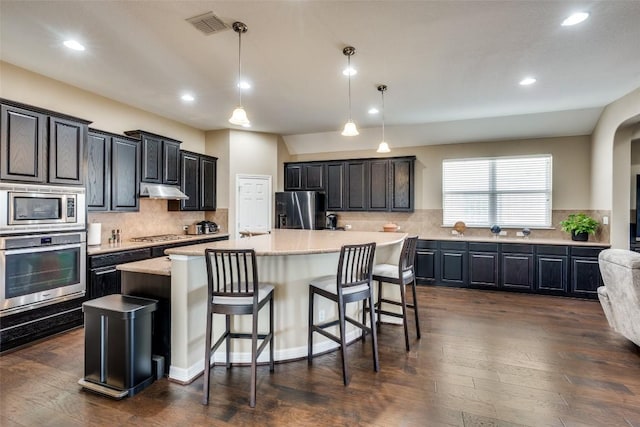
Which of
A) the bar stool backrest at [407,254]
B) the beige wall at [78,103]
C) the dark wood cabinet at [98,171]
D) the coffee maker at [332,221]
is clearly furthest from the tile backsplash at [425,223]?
the dark wood cabinet at [98,171]

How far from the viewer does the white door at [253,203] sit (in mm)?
6176

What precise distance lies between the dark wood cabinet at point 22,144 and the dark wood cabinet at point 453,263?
5.57 m

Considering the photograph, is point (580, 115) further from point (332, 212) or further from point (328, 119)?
point (332, 212)

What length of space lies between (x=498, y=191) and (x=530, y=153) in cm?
81

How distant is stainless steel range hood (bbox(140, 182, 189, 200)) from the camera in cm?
464

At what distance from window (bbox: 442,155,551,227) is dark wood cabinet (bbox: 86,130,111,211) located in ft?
18.0

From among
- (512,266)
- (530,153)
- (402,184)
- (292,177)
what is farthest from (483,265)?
(292,177)

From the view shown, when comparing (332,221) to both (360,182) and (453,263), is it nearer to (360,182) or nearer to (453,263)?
(360,182)

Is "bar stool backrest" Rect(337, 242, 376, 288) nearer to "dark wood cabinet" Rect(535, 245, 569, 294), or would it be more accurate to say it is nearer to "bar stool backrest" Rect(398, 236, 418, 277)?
"bar stool backrest" Rect(398, 236, 418, 277)

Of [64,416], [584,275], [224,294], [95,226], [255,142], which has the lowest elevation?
[64,416]

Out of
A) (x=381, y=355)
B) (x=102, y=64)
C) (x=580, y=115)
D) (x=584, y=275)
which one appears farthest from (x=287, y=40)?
(x=584, y=275)

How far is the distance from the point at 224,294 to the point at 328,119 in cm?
399

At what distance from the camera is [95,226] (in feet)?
13.4

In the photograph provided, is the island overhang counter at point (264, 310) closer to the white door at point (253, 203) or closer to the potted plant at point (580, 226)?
the white door at point (253, 203)
